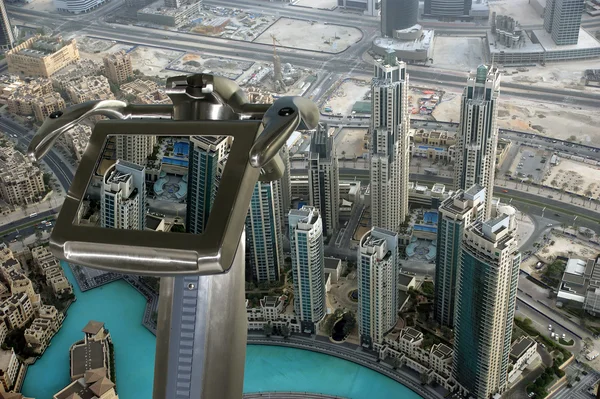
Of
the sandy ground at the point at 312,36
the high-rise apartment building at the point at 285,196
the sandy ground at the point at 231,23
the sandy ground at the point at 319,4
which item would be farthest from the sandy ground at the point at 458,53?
the high-rise apartment building at the point at 285,196

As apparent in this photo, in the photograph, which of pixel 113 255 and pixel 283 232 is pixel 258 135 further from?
pixel 283 232

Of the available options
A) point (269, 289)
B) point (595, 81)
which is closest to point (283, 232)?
point (269, 289)

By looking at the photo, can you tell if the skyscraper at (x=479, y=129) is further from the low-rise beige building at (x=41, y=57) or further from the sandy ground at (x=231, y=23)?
the low-rise beige building at (x=41, y=57)

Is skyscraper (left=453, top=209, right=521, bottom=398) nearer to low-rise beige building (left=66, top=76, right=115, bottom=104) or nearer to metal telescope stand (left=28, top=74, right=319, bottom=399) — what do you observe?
metal telescope stand (left=28, top=74, right=319, bottom=399)

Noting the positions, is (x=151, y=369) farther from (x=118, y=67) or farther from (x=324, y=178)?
(x=118, y=67)

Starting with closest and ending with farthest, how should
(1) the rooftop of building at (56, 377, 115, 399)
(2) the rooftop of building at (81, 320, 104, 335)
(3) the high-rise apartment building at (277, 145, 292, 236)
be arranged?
(1) the rooftop of building at (56, 377, 115, 399) → (2) the rooftop of building at (81, 320, 104, 335) → (3) the high-rise apartment building at (277, 145, 292, 236)

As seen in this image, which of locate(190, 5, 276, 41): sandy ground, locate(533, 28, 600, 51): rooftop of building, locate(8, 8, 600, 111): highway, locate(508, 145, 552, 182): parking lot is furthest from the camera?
locate(190, 5, 276, 41): sandy ground

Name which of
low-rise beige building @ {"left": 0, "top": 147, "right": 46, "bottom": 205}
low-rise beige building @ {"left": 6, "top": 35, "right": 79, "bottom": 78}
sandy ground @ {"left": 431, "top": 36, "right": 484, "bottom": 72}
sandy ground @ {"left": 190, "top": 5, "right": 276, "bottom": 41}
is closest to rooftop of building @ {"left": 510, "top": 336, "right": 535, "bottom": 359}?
low-rise beige building @ {"left": 0, "top": 147, "right": 46, "bottom": 205}
